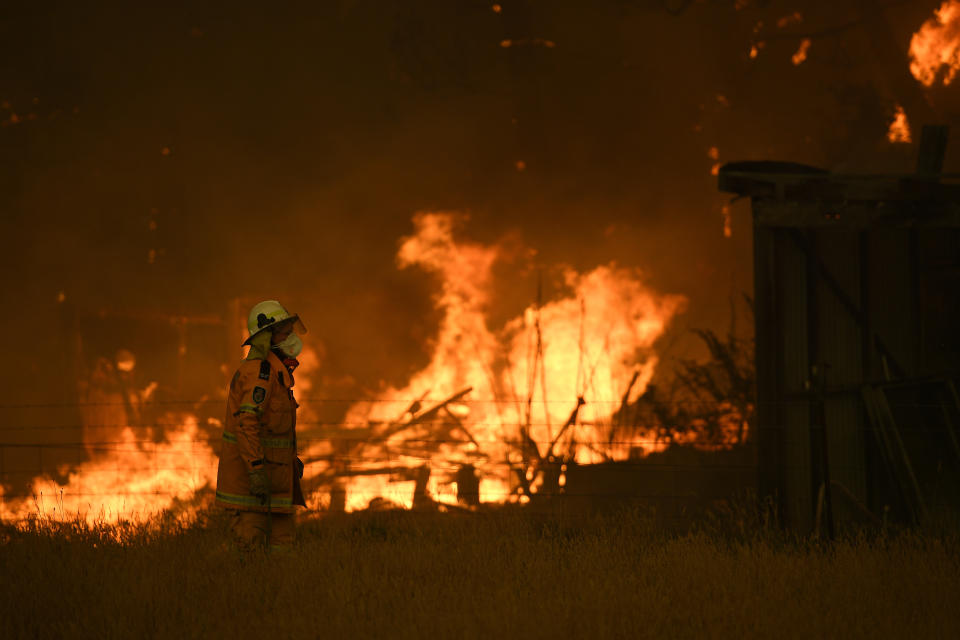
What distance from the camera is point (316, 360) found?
59.0 feet

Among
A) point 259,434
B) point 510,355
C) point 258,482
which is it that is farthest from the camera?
point 510,355

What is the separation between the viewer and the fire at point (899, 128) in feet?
59.0

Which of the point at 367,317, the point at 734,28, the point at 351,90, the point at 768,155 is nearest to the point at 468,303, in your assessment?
the point at 367,317

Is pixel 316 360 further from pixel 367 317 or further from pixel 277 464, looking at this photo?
pixel 277 464

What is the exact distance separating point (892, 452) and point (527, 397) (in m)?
9.33

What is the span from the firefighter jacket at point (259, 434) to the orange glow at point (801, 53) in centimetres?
1615

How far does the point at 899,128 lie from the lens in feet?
59.3

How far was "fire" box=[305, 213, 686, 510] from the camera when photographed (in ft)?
51.1

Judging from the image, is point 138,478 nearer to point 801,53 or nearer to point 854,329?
point 854,329

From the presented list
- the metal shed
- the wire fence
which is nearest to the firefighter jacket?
the metal shed

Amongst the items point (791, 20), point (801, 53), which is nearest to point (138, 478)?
point (801, 53)

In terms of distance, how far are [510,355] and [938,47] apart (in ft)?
33.2

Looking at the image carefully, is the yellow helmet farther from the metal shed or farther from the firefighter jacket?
the metal shed

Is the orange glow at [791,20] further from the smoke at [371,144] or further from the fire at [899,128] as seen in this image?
the fire at [899,128]
